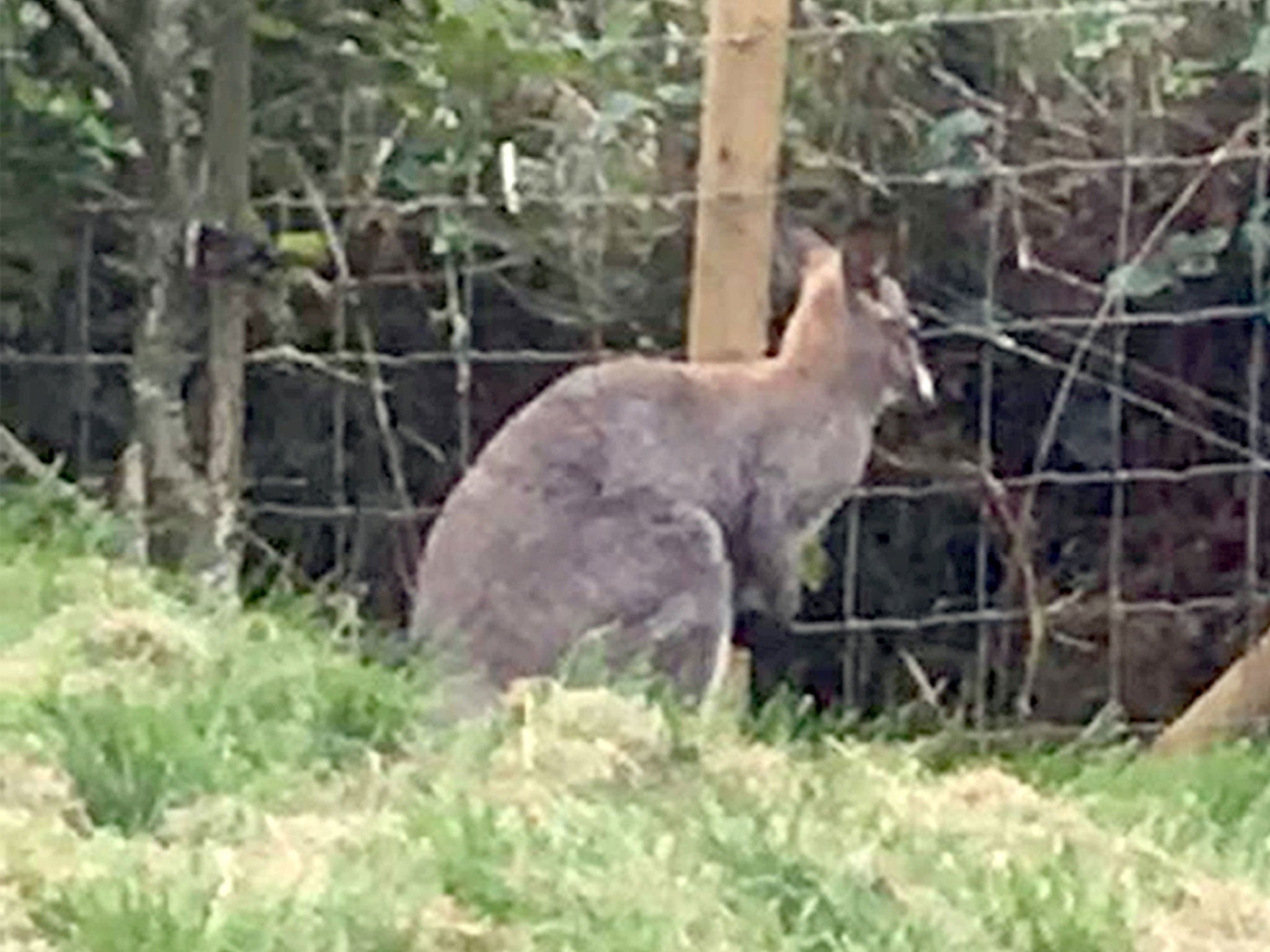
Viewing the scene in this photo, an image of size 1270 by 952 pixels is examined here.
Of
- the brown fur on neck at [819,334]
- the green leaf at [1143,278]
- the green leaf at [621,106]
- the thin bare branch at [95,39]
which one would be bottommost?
the brown fur on neck at [819,334]

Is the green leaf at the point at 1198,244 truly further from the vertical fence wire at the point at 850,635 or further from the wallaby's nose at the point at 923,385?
the vertical fence wire at the point at 850,635

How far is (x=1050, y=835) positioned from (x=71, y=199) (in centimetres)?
285

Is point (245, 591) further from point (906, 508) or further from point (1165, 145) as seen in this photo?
point (1165, 145)

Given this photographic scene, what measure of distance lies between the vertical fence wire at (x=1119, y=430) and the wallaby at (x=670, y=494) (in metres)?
0.62

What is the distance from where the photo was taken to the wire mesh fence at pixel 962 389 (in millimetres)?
7324

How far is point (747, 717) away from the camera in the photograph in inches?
245

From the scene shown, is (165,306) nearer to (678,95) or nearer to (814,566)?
(678,95)

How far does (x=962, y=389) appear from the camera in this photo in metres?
7.68

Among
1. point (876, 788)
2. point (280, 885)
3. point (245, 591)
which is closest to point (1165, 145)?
point (245, 591)

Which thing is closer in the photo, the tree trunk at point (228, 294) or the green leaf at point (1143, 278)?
the tree trunk at point (228, 294)

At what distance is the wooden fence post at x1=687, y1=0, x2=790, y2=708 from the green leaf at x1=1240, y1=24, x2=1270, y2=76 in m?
1.04

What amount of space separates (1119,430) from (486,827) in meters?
3.53

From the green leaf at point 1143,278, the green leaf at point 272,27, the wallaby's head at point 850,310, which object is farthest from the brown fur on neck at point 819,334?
the green leaf at point 272,27

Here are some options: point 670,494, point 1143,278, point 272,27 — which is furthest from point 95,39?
point 1143,278
